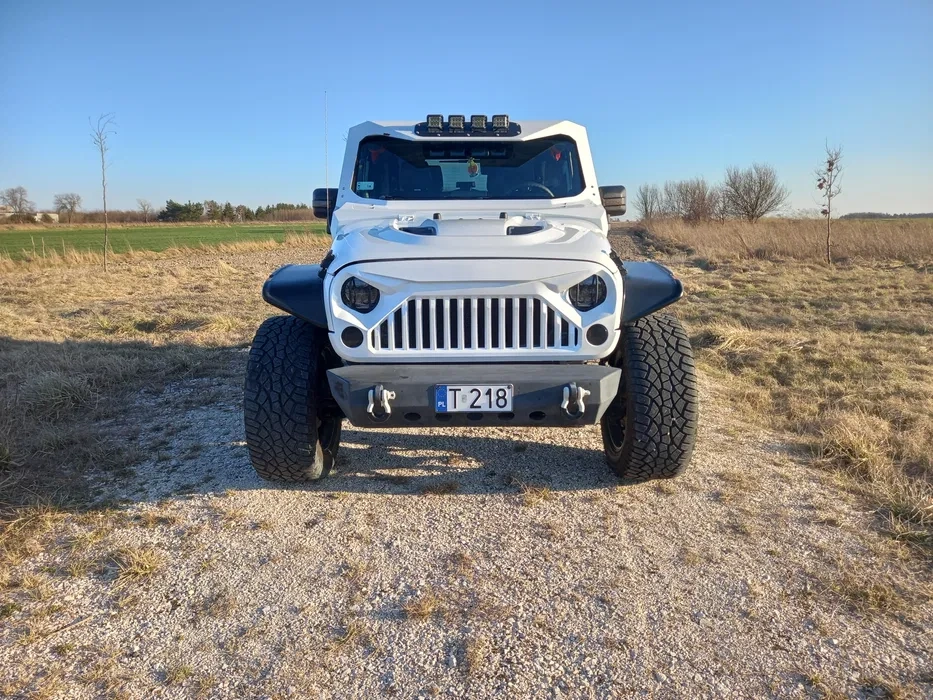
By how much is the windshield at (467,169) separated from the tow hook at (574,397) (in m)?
1.80

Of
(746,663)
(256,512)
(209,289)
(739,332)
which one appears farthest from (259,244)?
(746,663)

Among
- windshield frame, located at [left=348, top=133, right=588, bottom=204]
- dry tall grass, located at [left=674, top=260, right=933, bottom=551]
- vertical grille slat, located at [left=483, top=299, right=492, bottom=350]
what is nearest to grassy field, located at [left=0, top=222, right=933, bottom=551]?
dry tall grass, located at [left=674, top=260, right=933, bottom=551]

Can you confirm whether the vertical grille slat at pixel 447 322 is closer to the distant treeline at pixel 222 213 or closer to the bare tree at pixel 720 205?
the bare tree at pixel 720 205

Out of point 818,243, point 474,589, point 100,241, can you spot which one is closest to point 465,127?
point 474,589

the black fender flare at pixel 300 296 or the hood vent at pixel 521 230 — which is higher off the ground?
the hood vent at pixel 521 230

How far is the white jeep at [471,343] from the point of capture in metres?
2.93

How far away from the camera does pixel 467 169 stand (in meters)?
4.38

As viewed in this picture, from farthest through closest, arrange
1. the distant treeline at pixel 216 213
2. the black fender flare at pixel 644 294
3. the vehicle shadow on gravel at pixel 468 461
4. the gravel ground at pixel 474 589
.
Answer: the distant treeline at pixel 216 213 < the vehicle shadow on gravel at pixel 468 461 < the black fender flare at pixel 644 294 < the gravel ground at pixel 474 589

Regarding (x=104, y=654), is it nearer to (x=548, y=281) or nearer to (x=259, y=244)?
(x=548, y=281)

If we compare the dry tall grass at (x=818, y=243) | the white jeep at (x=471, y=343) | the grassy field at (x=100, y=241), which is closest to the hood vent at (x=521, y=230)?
the white jeep at (x=471, y=343)

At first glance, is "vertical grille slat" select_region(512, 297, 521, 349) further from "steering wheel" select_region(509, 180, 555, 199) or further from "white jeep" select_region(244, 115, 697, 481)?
"steering wheel" select_region(509, 180, 555, 199)

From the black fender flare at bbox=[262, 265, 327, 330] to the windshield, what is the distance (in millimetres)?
1123

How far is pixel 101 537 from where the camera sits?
3.09 meters

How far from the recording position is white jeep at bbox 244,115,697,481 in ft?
9.60
